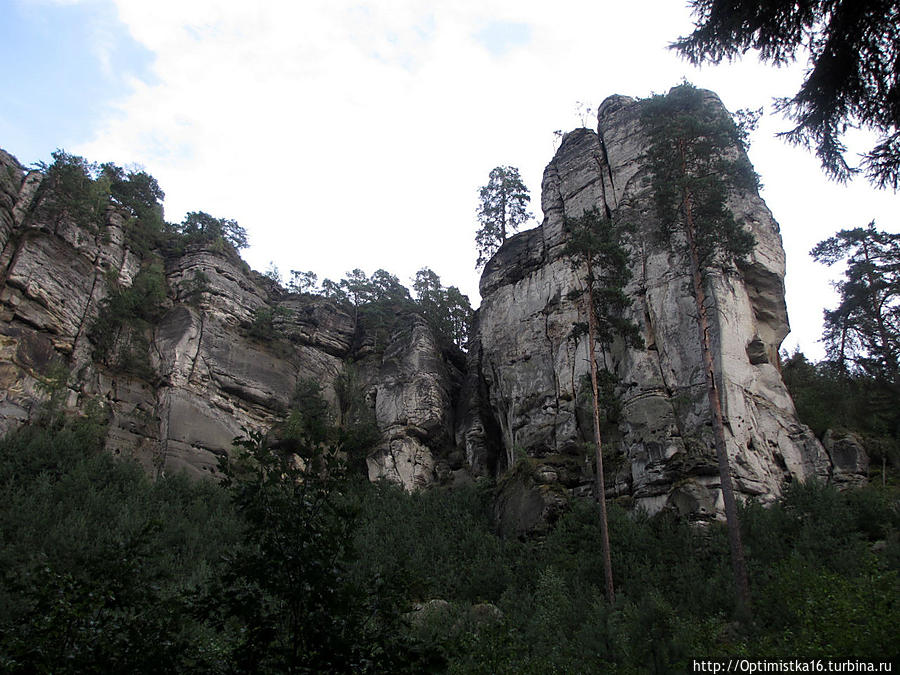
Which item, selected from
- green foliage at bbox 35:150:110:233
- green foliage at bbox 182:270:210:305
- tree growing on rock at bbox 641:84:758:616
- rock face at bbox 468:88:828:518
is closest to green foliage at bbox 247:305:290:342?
green foliage at bbox 182:270:210:305

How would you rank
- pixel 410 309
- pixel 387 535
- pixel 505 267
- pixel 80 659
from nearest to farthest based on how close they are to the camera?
pixel 80 659, pixel 387 535, pixel 505 267, pixel 410 309

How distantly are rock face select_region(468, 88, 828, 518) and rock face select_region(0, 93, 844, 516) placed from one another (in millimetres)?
84

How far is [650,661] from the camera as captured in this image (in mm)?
10812

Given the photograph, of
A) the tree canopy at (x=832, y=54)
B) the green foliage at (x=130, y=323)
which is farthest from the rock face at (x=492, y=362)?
the tree canopy at (x=832, y=54)

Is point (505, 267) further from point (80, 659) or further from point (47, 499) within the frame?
point (80, 659)

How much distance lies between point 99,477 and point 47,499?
2.99m

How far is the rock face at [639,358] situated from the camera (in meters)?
23.4

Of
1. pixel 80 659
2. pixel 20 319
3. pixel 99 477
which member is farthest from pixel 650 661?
pixel 20 319

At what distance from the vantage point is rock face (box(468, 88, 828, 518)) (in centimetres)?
2336

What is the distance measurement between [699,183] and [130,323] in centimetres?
2921

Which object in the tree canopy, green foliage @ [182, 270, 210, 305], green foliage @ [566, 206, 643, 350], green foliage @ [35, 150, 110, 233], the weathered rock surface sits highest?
green foliage @ [35, 150, 110, 233]

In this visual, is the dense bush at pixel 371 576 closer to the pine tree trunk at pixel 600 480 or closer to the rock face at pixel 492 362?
the pine tree trunk at pixel 600 480

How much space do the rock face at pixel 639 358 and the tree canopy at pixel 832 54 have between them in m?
12.1

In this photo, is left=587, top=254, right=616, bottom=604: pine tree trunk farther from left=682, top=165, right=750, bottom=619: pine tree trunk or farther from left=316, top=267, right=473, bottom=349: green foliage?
left=316, top=267, right=473, bottom=349: green foliage
